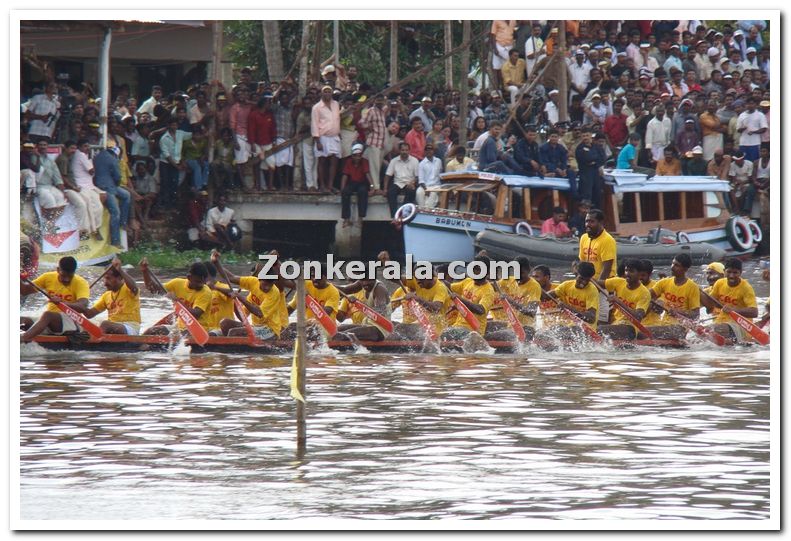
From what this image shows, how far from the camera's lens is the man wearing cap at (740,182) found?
2555 cm

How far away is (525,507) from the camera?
9242 mm

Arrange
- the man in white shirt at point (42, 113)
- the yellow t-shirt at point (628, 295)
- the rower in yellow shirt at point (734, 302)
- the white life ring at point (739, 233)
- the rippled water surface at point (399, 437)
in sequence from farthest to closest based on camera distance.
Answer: the white life ring at point (739, 233)
the man in white shirt at point (42, 113)
the rower in yellow shirt at point (734, 302)
the yellow t-shirt at point (628, 295)
the rippled water surface at point (399, 437)

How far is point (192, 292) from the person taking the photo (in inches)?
617

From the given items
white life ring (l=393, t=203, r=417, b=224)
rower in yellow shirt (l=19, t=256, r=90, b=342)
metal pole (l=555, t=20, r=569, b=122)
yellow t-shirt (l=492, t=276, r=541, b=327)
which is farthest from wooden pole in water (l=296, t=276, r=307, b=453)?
metal pole (l=555, t=20, r=569, b=122)

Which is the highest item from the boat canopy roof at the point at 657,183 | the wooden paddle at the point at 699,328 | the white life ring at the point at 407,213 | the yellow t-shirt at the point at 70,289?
the boat canopy roof at the point at 657,183

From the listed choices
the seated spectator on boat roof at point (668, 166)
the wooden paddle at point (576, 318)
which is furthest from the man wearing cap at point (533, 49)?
the wooden paddle at point (576, 318)

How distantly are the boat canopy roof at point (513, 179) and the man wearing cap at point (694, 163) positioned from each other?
2.45 metres

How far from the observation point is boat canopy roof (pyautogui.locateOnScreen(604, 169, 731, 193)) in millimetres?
24359

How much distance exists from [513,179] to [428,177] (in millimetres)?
1308

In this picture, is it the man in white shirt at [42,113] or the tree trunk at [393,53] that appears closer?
the man in white shirt at [42,113]

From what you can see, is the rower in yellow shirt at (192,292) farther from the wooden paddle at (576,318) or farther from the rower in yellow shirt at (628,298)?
the rower in yellow shirt at (628,298)

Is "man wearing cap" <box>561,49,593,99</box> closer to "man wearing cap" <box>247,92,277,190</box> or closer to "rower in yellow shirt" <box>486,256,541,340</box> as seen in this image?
"man wearing cap" <box>247,92,277,190</box>

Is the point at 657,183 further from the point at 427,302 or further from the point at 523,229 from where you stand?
the point at 427,302
